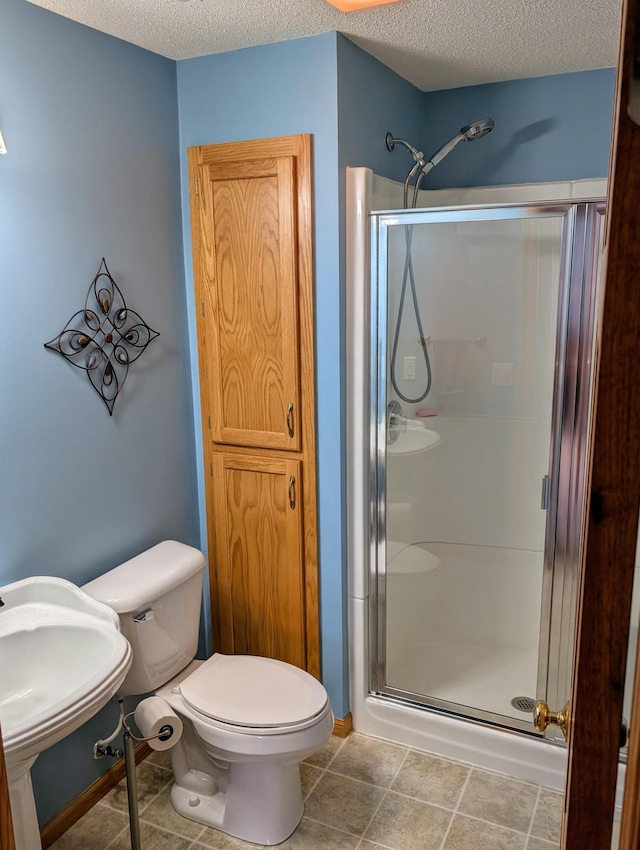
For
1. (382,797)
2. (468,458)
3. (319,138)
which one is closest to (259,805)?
(382,797)

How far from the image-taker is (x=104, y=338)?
2.17m

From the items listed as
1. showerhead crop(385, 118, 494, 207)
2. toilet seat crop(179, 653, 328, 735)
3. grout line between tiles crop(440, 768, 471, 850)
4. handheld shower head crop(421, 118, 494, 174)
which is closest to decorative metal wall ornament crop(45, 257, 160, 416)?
toilet seat crop(179, 653, 328, 735)

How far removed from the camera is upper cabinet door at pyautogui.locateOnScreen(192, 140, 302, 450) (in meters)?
2.29

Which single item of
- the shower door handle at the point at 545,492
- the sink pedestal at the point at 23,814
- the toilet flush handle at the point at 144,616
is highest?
the shower door handle at the point at 545,492

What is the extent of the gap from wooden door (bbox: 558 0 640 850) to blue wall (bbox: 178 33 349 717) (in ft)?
5.58

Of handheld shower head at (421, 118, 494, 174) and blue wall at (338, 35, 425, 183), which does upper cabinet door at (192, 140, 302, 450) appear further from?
handheld shower head at (421, 118, 494, 174)

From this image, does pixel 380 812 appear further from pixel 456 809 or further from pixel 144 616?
pixel 144 616

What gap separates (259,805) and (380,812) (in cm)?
40

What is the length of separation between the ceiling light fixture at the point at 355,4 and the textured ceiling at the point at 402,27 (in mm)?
32

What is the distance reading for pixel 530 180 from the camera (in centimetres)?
277

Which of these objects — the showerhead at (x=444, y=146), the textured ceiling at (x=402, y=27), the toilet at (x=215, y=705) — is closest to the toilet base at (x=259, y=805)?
the toilet at (x=215, y=705)

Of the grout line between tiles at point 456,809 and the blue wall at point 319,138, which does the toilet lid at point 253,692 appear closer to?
the blue wall at point 319,138

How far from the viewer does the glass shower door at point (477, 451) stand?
85.4 inches

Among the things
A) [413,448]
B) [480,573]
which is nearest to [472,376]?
[413,448]
